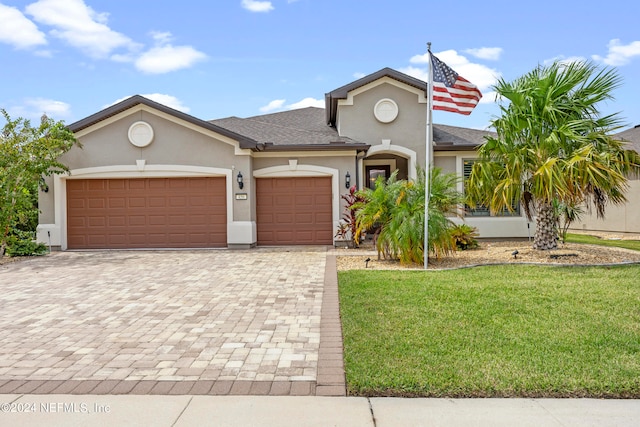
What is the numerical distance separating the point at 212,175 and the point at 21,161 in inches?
Result: 201

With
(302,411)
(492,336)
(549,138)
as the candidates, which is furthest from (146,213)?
(302,411)

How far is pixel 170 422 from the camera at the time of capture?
10.1 ft

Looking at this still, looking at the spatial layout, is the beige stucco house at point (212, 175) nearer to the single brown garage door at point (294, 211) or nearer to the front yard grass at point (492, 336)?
the single brown garage door at point (294, 211)

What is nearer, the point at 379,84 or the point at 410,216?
the point at 410,216

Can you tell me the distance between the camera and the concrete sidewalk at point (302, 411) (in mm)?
3064

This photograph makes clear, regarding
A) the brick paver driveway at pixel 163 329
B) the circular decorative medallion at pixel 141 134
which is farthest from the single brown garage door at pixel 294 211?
the brick paver driveway at pixel 163 329

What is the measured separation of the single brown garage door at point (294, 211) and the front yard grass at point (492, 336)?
6306mm

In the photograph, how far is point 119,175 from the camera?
13.7 metres

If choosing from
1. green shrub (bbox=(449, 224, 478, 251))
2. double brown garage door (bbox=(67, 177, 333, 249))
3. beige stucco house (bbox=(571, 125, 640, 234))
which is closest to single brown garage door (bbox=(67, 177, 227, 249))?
double brown garage door (bbox=(67, 177, 333, 249))

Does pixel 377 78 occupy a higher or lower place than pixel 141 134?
higher

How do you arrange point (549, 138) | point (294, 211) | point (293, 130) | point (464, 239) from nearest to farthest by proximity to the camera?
point (549, 138) < point (464, 239) < point (294, 211) < point (293, 130)

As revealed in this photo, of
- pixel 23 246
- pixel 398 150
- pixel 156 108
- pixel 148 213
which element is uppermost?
pixel 156 108

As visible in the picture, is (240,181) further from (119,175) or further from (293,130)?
(119,175)

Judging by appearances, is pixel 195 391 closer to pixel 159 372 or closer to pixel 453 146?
pixel 159 372
